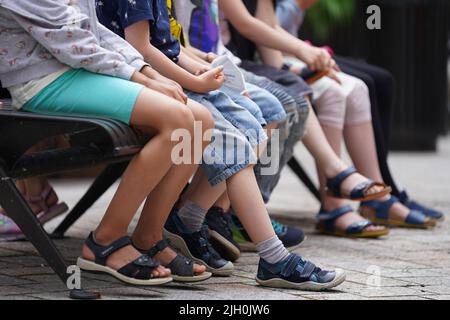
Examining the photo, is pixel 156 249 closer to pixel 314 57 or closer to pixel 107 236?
pixel 107 236

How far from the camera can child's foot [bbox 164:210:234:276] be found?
3.89m

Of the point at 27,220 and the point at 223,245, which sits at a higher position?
the point at 27,220

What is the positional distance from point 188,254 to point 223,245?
0.89 ft

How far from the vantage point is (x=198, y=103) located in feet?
11.9

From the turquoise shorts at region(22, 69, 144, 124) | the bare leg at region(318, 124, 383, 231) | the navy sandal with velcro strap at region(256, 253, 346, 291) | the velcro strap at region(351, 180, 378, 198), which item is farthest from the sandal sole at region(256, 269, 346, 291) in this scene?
the bare leg at region(318, 124, 383, 231)

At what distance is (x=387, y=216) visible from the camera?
5457mm

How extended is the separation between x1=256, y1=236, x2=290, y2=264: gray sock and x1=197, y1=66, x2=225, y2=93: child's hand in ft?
1.80

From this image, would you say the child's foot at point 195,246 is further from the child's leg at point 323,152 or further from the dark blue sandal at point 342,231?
the dark blue sandal at point 342,231

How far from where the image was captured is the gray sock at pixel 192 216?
4.00 meters

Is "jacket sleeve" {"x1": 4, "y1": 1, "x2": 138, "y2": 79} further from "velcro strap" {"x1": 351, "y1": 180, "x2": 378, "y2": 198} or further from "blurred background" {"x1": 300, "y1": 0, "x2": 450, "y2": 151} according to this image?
"blurred background" {"x1": 300, "y1": 0, "x2": 450, "y2": 151}

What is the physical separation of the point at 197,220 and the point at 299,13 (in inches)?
78.0

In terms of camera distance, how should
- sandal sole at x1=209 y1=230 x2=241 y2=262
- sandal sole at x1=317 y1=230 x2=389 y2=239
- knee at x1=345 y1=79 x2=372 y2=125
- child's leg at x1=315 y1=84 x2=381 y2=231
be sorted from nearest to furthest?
sandal sole at x1=209 y1=230 x2=241 y2=262 < sandal sole at x1=317 y1=230 x2=389 y2=239 < child's leg at x1=315 y1=84 x2=381 y2=231 < knee at x1=345 y1=79 x2=372 y2=125

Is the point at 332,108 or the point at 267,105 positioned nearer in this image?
the point at 267,105

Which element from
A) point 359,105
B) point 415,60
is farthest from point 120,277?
point 415,60
